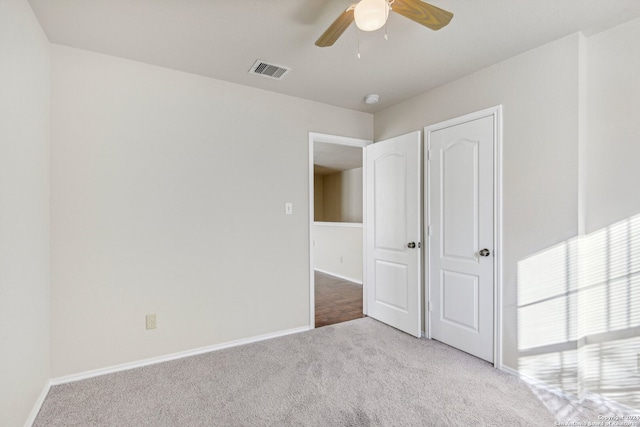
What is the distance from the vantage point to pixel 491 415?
6.05 ft

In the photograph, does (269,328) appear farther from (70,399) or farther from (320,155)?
(320,155)

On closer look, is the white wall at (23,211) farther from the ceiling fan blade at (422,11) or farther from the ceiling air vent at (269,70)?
the ceiling fan blade at (422,11)

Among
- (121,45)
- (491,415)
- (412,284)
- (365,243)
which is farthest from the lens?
(365,243)

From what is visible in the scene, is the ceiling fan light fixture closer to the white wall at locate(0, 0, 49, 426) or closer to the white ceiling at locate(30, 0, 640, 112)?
the white ceiling at locate(30, 0, 640, 112)

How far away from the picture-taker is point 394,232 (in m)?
3.29

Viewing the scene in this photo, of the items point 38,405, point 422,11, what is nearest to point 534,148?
point 422,11

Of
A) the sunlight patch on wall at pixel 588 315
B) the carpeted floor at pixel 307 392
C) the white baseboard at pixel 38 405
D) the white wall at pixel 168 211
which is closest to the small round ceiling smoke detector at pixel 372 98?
the white wall at pixel 168 211

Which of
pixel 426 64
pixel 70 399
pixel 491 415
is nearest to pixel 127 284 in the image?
pixel 70 399

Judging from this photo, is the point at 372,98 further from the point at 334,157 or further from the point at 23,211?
the point at 23,211

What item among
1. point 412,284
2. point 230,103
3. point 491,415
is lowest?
point 491,415

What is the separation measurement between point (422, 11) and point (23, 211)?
2.39m

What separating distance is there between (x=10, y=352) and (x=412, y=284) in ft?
9.64

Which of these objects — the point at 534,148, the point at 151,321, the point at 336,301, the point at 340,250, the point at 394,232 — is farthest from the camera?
the point at 340,250

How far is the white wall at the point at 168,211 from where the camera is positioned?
2240mm
